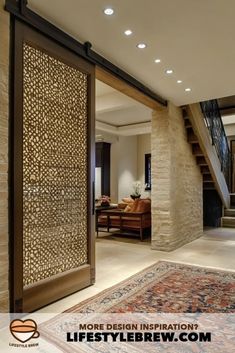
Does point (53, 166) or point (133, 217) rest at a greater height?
point (53, 166)

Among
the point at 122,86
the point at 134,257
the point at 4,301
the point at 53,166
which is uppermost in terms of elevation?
the point at 122,86

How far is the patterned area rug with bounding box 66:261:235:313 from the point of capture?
2801mm

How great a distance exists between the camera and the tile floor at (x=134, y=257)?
332 cm

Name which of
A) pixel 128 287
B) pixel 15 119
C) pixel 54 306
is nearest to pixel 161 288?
pixel 128 287

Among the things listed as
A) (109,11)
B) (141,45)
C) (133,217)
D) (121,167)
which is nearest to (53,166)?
(109,11)

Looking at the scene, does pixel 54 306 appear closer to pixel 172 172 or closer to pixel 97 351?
pixel 97 351

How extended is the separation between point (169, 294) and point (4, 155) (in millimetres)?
2339

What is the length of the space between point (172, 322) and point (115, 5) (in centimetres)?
305

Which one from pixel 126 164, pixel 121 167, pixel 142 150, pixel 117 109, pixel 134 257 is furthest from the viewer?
pixel 142 150

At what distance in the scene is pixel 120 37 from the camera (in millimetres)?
3258

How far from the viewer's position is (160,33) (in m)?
3.18

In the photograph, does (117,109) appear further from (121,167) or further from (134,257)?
(121,167)

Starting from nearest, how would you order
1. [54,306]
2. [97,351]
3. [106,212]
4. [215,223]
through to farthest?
[97,351], [54,306], [106,212], [215,223]

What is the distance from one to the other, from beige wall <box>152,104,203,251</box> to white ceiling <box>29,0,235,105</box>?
123 cm
